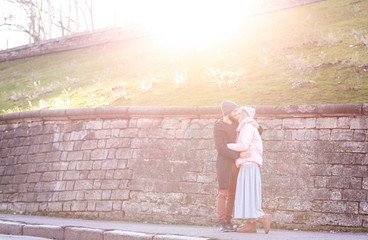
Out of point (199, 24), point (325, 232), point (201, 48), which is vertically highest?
point (199, 24)

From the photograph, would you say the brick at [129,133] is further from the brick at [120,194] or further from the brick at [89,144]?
the brick at [120,194]

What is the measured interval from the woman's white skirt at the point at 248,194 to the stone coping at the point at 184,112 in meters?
2.50

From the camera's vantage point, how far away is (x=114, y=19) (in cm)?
4728

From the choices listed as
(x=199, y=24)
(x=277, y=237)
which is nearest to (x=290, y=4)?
(x=199, y=24)

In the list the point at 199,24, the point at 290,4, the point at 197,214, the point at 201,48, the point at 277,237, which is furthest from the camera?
the point at 199,24

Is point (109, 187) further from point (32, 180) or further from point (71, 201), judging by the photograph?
point (32, 180)

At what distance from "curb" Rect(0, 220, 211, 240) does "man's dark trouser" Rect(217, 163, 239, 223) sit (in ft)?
3.39

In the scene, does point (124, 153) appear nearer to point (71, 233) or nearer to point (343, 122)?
point (71, 233)

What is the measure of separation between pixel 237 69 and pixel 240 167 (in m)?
8.82

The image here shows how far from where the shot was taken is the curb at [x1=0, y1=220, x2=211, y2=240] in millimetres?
7628

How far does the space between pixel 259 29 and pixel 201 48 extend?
2.95m

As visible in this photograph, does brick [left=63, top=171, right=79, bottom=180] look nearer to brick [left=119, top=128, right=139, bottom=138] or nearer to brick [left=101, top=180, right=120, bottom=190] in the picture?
brick [left=101, top=180, right=120, bottom=190]

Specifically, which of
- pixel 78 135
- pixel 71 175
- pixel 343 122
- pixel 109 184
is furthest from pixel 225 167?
pixel 78 135

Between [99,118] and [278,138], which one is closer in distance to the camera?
[278,138]
